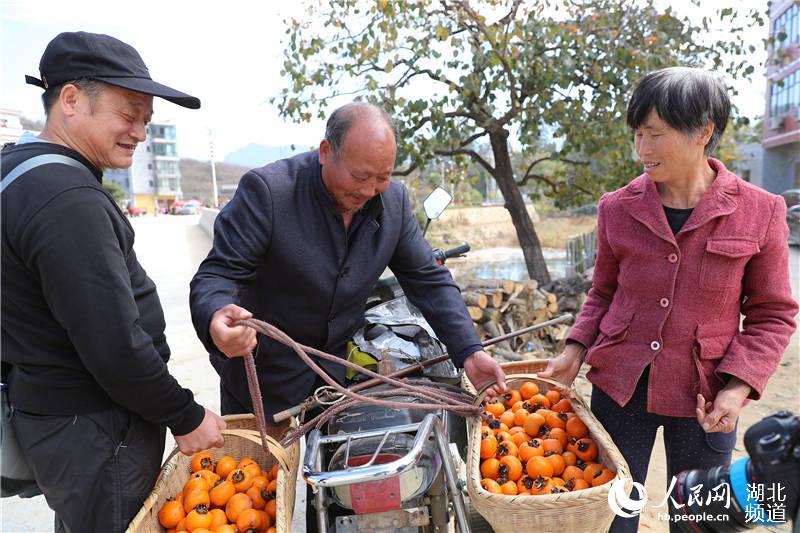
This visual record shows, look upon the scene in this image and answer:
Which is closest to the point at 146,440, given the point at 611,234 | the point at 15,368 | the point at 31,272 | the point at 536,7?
the point at 15,368

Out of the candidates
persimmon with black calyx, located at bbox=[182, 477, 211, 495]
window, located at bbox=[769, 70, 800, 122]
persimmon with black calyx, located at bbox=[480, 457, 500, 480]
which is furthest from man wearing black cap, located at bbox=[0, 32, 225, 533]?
window, located at bbox=[769, 70, 800, 122]

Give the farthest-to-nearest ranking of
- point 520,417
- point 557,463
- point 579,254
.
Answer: point 579,254
point 520,417
point 557,463

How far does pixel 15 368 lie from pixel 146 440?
43 cm

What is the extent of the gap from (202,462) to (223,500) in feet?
0.68

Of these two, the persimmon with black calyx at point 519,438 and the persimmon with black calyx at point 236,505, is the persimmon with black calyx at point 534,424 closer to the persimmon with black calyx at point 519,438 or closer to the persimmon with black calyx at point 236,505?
the persimmon with black calyx at point 519,438

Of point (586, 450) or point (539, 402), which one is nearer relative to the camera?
point (586, 450)

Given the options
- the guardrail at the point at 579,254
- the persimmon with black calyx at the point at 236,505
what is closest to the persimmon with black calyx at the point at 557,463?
Result: the persimmon with black calyx at the point at 236,505

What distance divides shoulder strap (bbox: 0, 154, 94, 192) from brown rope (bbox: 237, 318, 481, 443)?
2.08 feet

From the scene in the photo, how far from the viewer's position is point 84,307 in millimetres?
1405

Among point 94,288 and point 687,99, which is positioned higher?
point 687,99

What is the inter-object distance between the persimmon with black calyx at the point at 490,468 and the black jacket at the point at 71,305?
2.97 ft

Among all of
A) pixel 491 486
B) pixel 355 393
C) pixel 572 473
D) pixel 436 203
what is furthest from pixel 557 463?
pixel 436 203

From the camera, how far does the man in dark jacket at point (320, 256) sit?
77.3 inches

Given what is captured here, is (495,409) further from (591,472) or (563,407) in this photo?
(591,472)
